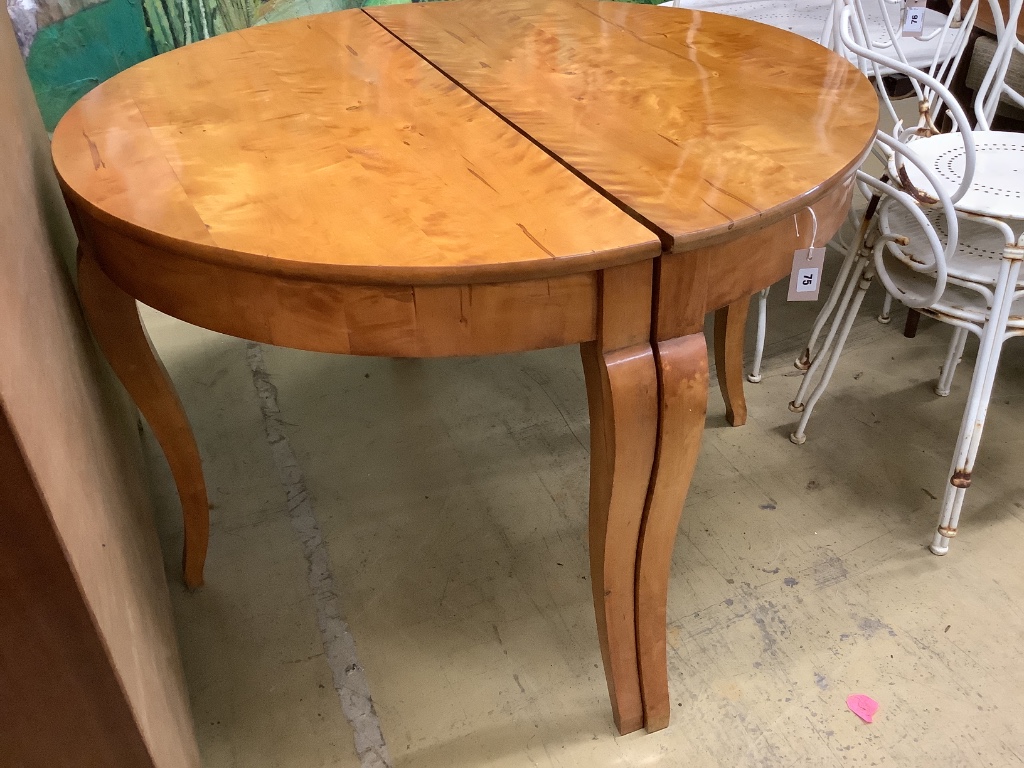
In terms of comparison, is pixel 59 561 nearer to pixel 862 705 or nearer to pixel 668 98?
pixel 668 98

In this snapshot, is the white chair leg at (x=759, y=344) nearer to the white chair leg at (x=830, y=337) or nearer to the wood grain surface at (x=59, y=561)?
the white chair leg at (x=830, y=337)

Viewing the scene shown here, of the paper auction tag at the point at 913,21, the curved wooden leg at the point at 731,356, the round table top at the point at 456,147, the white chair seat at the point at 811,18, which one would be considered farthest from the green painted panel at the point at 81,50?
the paper auction tag at the point at 913,21

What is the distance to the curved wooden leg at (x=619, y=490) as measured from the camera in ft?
2.67

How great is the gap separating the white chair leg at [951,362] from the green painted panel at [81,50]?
6.35 feet

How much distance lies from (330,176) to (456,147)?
0.16 metres

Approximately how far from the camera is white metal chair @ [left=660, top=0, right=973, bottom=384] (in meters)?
1.62

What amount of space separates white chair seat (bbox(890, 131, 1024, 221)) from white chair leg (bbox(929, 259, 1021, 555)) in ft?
0.36

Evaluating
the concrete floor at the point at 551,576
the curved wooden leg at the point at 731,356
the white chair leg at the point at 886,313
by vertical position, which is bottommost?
the concrete floor at the point at 551,576

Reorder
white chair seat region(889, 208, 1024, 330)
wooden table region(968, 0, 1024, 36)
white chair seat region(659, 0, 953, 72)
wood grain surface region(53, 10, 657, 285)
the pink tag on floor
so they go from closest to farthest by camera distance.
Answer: wood grain surface region(53, 10, 657, 285) < the pink tag on floor < white chair seat region(889, 208, 1024, 330) < white chair seat region(659, 0, 953, 72) < wooden table region(968, 0, 1024, 36)

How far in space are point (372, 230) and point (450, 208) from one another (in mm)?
84

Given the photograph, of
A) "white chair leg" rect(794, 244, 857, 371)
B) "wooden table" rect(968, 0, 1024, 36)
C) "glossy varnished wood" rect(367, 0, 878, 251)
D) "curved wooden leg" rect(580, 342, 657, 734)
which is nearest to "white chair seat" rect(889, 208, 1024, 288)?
"white chair leg" rect(794, 244, 857, 371)

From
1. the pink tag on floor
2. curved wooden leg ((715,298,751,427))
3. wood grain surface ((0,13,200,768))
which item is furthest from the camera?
curved wooden leg ((715,298,751,427))

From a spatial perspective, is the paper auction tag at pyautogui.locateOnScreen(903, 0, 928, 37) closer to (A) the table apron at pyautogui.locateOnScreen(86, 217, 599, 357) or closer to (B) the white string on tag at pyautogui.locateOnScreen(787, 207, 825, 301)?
(B) the white string on tag at pyautogui.locateOnScreen(787, 207, 825, 301)

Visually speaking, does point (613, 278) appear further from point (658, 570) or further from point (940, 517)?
point (940, 517)
